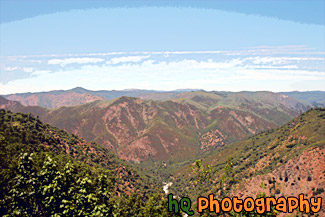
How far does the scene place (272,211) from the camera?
28422mm

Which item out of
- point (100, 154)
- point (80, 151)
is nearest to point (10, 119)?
point (80, 151)

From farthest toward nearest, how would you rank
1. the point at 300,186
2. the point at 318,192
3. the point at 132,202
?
the point at 300,186 < the point at 318,192 < the point at 132,202

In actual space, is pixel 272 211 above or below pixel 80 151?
above

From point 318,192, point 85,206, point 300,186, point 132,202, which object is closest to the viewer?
point 85,206

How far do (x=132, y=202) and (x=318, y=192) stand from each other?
114 meters

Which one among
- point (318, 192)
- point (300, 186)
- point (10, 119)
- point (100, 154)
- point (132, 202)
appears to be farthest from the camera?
point (100, 154)

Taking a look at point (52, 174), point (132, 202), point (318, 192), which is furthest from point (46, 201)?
point (318, 192)

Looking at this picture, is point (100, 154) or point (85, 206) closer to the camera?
point (85, 206)

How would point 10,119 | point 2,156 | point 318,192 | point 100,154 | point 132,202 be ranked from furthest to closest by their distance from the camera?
1. point 100,154
2. point 10,119
3. point 318,192
4. point 132,202
5. point 2,156

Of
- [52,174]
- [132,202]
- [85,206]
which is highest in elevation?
[52,174]

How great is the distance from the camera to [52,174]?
2606cm

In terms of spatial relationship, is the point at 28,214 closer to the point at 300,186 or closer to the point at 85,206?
the point at 85,206

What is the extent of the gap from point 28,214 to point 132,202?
49.6 m

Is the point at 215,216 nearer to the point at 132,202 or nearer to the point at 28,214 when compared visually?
the point at 28,214
